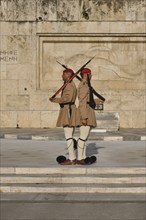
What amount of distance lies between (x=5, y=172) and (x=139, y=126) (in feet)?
37.1

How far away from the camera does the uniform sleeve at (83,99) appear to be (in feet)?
28.6

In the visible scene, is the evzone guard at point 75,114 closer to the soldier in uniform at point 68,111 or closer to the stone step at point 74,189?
the soldier in uniform at point 68,111

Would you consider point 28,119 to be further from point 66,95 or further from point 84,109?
point 84,109

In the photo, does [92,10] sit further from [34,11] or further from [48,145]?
[48,145]

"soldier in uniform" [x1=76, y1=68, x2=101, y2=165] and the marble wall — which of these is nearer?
"soldier in uniform" [x1=76, y1=68, x2=101, y2=165]

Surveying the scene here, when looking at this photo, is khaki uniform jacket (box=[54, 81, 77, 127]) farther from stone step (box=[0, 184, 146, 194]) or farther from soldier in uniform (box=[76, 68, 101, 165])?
stone step (box=[0, 184, 146, 194])

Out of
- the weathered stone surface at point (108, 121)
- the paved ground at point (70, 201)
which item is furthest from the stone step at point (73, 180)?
the weathered stone surface at point (108, 121)

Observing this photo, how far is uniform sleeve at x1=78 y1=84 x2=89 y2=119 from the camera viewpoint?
28.6 feet

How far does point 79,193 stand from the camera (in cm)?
718

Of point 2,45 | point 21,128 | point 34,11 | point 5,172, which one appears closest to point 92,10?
point 34,11

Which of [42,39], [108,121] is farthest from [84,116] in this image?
[42,39]

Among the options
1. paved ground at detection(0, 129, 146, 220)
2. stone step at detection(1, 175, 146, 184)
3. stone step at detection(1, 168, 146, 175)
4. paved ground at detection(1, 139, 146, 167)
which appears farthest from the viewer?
paved ground at detection(1, 139, 146, 167)

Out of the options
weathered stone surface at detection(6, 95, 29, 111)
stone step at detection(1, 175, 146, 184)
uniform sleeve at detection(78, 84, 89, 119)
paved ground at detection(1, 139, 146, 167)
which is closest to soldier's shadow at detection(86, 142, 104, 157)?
paved ground at detection(1, 139, 146, 167)

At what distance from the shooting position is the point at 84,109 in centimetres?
871
